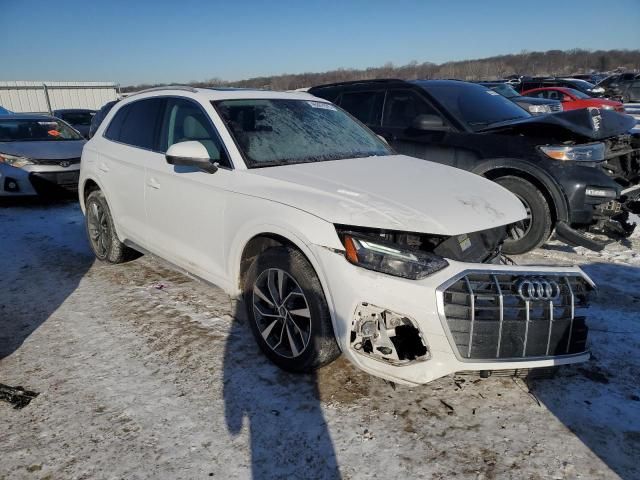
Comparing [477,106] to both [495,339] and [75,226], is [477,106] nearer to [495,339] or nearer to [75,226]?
[495,339]

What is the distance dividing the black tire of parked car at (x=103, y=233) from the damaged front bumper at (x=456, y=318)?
9.57 feet

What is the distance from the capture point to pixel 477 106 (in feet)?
17.9

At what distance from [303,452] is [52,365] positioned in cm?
182

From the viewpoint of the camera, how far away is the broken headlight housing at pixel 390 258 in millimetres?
2279

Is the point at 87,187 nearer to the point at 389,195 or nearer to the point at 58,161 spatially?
the point at 58,161

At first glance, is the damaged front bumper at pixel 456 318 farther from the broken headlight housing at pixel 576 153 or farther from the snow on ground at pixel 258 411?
the broken headlight housing at pixel 576 153

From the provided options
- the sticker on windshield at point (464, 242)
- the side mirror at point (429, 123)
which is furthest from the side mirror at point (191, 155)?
the side mirror at point (429, 123)

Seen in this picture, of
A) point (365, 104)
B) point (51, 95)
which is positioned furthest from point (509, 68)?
point (365, 104)

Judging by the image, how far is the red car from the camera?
13.9 metres

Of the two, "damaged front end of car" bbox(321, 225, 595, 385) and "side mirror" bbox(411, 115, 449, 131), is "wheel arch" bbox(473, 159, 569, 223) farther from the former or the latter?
"damaged front end of car" bbox(321, 225, 595, 385)

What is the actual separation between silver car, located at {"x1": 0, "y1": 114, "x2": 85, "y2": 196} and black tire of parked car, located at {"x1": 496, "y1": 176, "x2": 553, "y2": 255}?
269 inches

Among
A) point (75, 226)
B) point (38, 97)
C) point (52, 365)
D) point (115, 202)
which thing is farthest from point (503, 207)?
point (38, 97)

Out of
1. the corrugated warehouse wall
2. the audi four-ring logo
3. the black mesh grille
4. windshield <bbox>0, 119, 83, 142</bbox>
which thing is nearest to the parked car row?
the audi four-ring logo

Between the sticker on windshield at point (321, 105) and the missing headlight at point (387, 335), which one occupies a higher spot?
the sticker on windshield at point (321, 105)
